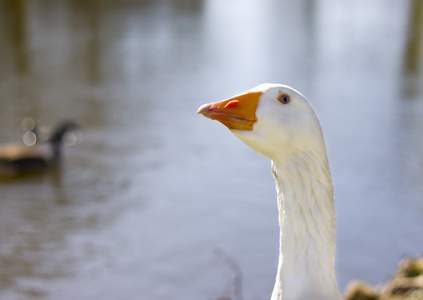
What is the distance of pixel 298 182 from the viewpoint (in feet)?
Answer: 7.61

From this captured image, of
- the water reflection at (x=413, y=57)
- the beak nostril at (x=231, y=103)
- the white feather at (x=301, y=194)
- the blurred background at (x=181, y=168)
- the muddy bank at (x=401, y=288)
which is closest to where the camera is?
the white feather at (x=301, y=194)

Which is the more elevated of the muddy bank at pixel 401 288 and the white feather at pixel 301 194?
the white feather at pixel 301 194

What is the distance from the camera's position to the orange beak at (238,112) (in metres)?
2.35

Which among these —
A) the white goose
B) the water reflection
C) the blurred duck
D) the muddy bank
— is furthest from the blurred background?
the white goose

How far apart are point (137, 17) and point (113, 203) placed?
59.3 feet

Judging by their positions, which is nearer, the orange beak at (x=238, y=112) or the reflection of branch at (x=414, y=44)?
the orange beak at (x=238, y=112)

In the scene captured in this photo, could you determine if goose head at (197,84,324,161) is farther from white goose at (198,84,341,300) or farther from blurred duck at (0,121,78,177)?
blurred duck at (0,121,78,177)

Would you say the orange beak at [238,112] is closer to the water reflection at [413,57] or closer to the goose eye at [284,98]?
the goose eye at [284,98]

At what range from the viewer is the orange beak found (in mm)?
2346

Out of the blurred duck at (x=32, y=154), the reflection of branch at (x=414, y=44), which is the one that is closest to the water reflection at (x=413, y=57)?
the reflection of branch at (x=414, y=44)

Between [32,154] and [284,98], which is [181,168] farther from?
[284,98]

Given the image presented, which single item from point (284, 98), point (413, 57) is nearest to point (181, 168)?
point (284, 98)

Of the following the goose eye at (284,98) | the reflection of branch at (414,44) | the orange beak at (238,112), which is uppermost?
the goose eye at (284,98)

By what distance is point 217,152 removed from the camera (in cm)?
938
